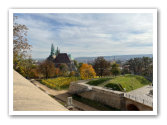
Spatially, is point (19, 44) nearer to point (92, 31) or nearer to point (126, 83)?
point (92, 31)

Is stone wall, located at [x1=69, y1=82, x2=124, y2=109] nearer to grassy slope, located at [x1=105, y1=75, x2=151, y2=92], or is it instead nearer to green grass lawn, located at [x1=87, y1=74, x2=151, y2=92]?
green grass lawn, located at [x1=87, y1=74, x2=151, y2=92]

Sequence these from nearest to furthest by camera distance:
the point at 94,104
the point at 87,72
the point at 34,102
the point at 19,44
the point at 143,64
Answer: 1. the point at 34,102
2. the point at 19,44
3. the point at 143,64
4. the point at 94,104
5. the point at 87,72

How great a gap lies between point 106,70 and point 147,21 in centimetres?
816

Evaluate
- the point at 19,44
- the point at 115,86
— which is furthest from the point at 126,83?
the point at 19,44

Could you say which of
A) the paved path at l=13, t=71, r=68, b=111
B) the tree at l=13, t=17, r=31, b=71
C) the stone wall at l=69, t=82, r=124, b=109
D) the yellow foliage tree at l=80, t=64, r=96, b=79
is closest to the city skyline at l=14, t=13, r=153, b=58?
the tree at l=13, t=17, r=31, b=71

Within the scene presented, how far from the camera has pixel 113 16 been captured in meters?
4.16

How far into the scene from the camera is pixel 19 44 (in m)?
4.23

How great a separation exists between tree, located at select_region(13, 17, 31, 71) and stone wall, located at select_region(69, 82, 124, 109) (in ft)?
16.5

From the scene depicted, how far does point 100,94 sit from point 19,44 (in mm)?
5667
